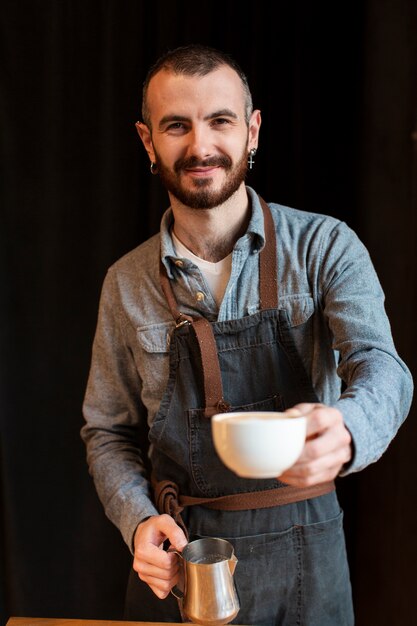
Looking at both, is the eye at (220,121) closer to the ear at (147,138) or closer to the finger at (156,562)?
the ear at (147,138)

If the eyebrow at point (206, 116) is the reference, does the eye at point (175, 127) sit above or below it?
below

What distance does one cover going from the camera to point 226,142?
1.42 metres

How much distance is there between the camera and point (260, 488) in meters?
1.38

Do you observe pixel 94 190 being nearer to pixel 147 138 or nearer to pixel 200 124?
pixel 147 138

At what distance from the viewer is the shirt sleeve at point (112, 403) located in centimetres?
156

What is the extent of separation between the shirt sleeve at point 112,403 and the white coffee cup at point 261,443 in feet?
2.45

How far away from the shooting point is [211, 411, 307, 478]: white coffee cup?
30.6 inches

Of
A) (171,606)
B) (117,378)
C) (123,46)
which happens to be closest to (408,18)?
(123,46)

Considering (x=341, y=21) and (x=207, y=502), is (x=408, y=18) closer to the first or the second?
(x=341, y=21)

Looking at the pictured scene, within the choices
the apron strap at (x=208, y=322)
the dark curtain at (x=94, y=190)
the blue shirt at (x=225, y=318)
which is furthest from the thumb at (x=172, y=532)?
the dark curtain at (x=94, y=190)

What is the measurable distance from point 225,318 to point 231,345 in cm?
6

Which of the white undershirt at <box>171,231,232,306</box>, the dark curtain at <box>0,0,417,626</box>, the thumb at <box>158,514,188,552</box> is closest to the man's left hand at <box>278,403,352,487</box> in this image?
the thumb at <box>158,514,188,552</box>

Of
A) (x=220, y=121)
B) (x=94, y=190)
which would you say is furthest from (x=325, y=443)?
(x=94, y=190)

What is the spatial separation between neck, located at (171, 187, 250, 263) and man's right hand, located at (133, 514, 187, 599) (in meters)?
0.58
